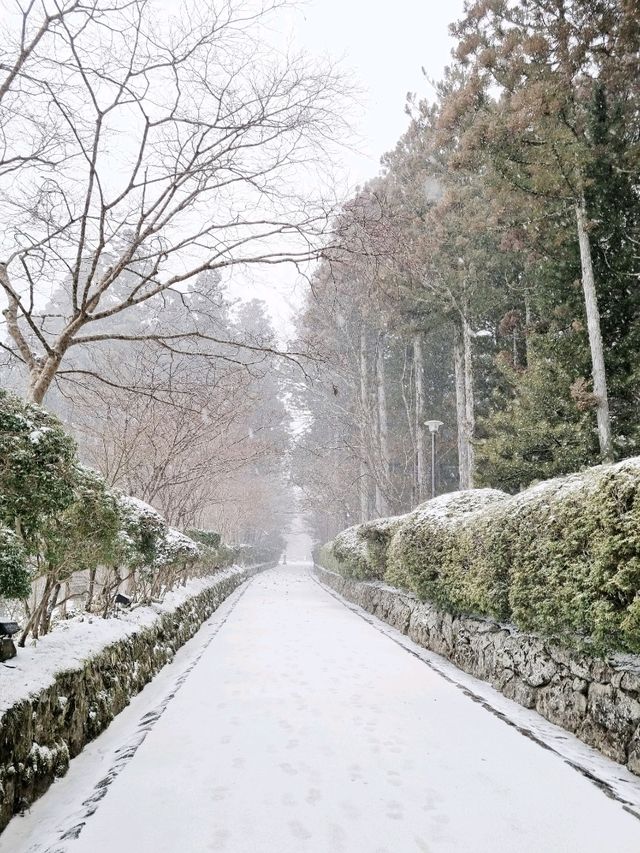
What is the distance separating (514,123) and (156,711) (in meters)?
12.7

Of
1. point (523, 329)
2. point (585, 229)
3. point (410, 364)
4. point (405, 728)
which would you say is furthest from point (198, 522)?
point (405, 728)

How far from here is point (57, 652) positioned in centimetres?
376

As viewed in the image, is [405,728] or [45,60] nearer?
[405,728]

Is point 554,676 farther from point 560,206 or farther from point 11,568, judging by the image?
point 560,206

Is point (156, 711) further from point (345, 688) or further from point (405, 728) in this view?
point (405, 728)

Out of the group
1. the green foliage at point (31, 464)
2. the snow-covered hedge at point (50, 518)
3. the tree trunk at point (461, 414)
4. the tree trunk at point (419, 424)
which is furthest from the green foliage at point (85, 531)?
the tree trunk at point (419, 424)

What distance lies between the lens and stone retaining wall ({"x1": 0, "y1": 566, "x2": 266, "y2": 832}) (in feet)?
8.73

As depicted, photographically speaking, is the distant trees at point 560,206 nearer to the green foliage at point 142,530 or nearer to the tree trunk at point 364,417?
the green foliage at point 142,530

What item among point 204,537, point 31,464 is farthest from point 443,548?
point 204,537

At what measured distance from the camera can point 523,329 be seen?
15.5m

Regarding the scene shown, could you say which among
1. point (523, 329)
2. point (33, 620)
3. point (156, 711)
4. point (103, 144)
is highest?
point (523, 329)

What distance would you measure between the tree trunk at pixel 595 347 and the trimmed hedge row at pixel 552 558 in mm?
4240

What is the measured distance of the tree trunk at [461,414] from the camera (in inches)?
613

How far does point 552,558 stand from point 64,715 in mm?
3806
